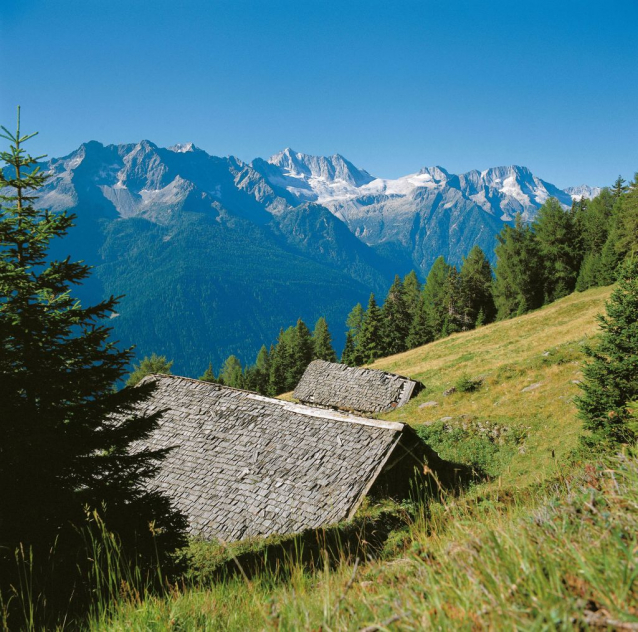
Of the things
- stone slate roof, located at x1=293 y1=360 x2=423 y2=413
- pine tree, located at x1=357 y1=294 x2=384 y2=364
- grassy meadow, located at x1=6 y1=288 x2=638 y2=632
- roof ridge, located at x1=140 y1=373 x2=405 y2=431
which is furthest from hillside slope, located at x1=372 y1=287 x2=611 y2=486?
pine tree, located at x1=357 y1=294 x2=384 y2=364

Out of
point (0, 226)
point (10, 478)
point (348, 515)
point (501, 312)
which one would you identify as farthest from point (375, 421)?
point (501, 312)

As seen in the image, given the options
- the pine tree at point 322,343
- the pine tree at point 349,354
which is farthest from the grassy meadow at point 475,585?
the pine tree at point 322,343

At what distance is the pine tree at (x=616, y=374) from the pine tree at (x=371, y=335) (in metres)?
56.8

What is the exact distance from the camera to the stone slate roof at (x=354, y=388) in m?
30.4

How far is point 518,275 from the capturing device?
2411 inches

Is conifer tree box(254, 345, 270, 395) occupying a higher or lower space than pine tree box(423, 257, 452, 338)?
lower

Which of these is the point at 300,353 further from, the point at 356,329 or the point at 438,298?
the point at 438,298

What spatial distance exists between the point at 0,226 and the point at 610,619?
32.8 feet

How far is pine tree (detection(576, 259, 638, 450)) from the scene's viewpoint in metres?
12.1

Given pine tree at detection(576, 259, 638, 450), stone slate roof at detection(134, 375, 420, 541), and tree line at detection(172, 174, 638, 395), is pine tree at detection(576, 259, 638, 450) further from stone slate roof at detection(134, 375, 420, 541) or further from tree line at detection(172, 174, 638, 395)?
tree line at detection(172, 174, 638, 395)

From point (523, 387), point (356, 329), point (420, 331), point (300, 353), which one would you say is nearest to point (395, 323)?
point (420, 331)

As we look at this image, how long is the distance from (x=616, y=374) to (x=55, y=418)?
15.2 metres

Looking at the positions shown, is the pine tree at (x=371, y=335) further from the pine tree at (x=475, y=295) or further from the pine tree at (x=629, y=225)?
the pine tree at (x=629, y=225)

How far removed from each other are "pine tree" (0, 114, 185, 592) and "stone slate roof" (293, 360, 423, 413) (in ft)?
79.5
